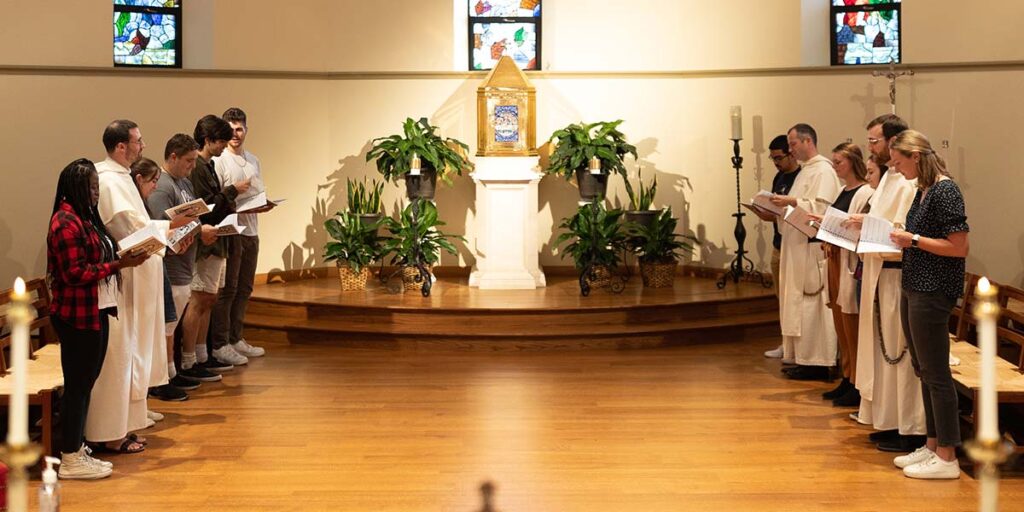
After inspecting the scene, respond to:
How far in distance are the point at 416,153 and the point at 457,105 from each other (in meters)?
1.25

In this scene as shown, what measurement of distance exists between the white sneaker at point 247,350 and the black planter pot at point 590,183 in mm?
3135

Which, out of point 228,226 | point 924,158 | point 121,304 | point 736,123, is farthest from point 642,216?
point 121,304

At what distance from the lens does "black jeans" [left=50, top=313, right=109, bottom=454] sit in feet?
15.0

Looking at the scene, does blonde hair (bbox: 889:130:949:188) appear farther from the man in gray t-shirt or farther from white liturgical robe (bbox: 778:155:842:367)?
the man in gray t-shirt

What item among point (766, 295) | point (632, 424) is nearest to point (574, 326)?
point (766, 295)

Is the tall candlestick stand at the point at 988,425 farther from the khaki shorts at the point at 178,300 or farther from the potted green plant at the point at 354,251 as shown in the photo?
the potted green plant at the point at 354,251

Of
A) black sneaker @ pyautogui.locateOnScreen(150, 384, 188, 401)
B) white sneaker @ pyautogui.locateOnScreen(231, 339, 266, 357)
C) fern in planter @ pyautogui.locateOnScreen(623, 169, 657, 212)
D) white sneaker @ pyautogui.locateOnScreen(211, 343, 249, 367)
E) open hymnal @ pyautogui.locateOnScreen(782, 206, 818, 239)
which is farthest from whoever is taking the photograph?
fern in planter @ pyautogui.locateOnScreen(623, 169, 657, 212)

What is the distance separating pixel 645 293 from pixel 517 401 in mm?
2884

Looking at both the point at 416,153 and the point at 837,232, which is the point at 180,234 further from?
the point at 416,153

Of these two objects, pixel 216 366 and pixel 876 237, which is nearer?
pixel 876 237

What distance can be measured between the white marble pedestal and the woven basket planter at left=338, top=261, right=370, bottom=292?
3.14 ft

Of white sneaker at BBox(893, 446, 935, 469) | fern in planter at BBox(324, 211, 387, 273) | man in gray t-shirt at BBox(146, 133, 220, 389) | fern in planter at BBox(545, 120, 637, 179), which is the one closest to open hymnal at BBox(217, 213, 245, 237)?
man in gray t-shirt at BBox(146, 133, 220, 389)

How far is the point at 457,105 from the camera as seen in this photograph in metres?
10.2

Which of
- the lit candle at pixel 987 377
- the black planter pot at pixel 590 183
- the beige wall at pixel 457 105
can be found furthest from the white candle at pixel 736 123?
the lit candle at pixel 987 377
